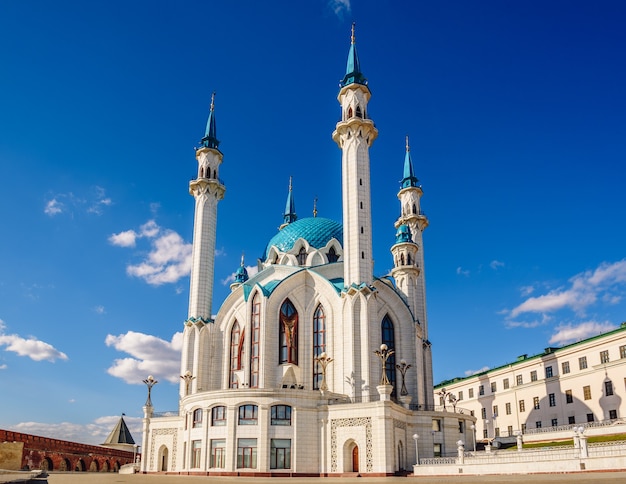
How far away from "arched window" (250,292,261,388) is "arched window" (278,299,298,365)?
70.3 inches

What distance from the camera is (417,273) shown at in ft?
187

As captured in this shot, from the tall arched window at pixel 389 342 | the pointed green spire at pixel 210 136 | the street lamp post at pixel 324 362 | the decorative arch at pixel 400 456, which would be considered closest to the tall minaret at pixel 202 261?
the pointed green spire at pixel 210 136

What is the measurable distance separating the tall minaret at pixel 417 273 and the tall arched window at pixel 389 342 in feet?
7.74

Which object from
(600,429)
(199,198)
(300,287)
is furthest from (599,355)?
(199,198)

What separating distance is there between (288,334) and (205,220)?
15325mm

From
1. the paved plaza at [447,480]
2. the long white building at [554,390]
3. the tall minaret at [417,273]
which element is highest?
the tall minaret at [417,273]

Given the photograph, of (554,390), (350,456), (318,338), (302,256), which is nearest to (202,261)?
(302,256)

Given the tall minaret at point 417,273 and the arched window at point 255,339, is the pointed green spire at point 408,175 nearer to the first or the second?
the tall minaret at point 417,273

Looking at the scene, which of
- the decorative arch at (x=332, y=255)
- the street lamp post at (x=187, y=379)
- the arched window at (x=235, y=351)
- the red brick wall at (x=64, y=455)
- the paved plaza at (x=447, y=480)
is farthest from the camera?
the decorative arch at (x=332, y=255)

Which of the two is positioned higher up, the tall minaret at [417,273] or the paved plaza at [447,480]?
the tall minaret at [417,273]

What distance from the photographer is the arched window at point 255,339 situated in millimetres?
48156

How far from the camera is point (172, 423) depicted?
159 ft

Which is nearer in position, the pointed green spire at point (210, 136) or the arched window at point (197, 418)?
the arched window at point (197, 418)

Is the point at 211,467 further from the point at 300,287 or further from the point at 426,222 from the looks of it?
the point at 426,222
